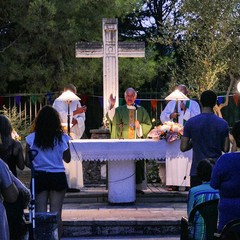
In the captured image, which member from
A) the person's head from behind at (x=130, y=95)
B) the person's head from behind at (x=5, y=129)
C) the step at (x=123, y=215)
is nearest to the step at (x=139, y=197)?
the step at (x=123, y=215)

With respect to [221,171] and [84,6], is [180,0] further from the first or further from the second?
[221,171]

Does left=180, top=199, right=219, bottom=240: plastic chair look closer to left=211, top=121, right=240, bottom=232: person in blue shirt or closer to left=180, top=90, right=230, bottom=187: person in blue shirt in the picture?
left=211, top=121, right=240, bottom=232: person in blue shirt

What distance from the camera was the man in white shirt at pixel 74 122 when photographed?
35.2ft

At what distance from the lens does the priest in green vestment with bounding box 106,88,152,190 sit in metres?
10.8

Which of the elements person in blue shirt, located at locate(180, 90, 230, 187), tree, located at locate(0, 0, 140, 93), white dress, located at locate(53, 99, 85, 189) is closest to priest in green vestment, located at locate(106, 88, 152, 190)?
white dress, located at locate(53, 99, 85, 189)

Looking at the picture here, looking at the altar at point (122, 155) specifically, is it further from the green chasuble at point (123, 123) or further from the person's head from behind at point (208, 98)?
the person's head from behind at point (208, 98)

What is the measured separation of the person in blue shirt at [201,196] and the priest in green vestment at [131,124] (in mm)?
4721

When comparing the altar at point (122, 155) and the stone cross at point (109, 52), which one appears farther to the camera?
the stone cross at point (109, 52)

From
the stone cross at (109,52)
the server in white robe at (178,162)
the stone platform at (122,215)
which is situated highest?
the stone cross at (109,52)

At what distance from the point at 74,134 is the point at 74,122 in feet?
0.68

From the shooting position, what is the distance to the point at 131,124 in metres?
10.9

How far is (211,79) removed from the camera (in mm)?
18406

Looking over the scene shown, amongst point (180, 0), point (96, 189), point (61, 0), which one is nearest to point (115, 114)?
point (96, 189)

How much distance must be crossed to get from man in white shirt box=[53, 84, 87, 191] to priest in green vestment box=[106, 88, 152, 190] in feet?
2.40
